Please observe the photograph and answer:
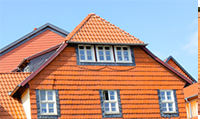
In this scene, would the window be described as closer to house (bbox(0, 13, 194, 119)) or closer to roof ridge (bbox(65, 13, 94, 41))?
house (bbox(0, 13, 194, 119))

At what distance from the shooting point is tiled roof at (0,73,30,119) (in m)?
24.9

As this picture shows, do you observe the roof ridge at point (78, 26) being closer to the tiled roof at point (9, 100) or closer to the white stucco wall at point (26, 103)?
the tiled roof at point (9, 100)

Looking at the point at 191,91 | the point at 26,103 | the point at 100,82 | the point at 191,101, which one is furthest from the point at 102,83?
A: the point at 191,101

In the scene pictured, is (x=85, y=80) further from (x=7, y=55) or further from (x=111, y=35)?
(x=7, y=55)

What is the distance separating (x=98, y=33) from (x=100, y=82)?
11.3 ft

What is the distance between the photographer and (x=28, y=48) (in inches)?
1458

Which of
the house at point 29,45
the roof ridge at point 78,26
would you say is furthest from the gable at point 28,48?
the roof ridge at point 78,26

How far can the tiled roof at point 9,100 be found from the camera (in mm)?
24900

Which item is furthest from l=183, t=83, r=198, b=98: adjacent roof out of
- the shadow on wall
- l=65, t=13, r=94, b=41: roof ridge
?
the shadow on wall

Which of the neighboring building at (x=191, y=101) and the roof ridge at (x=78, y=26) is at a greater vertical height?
the roof ridge at (x=78, y=26)

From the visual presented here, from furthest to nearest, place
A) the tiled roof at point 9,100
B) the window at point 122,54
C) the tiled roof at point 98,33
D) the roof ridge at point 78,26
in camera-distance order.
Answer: the window at point 122,54 → the roof ridge at point 78,26 → the tiled roof at point 98,33 → the tiled roof at point 9,100

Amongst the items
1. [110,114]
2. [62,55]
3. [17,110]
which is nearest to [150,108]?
[110,114]

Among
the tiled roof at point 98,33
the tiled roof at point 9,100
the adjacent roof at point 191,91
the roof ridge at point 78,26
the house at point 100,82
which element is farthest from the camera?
the roof ridge at point 78,26

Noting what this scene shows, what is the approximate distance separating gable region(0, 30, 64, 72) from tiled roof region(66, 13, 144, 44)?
9.64 meters
